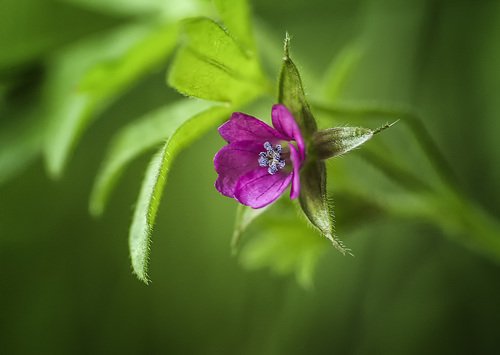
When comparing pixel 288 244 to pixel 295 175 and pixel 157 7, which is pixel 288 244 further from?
pixel 157 7

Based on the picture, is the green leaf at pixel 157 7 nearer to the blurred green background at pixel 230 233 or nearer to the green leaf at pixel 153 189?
the blurred green background at pixel 230 233

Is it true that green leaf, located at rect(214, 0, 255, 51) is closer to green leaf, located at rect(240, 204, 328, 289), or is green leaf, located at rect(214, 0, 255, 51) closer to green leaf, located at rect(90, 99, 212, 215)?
green leaf, located at rect(90, 99, 212, 215)

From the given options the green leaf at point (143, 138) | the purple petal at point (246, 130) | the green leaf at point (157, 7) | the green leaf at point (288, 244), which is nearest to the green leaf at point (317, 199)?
the purple petal at point (246, 130)

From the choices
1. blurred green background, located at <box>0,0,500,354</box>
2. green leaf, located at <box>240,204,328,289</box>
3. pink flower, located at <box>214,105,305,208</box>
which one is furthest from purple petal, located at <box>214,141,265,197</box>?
blurred green background, located at <box>0,0,500,354</box>

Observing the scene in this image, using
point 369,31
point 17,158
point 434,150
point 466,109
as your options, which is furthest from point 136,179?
point 434,150

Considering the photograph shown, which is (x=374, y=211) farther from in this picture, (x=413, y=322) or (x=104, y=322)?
(x=104, y=322)

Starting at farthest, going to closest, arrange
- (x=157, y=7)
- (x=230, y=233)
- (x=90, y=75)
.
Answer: (x=230, y=233), (x=157, y=7), (x=90, y=75)

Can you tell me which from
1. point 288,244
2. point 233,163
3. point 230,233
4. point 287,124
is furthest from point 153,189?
point 230,233

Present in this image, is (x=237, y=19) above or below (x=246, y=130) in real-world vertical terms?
above
